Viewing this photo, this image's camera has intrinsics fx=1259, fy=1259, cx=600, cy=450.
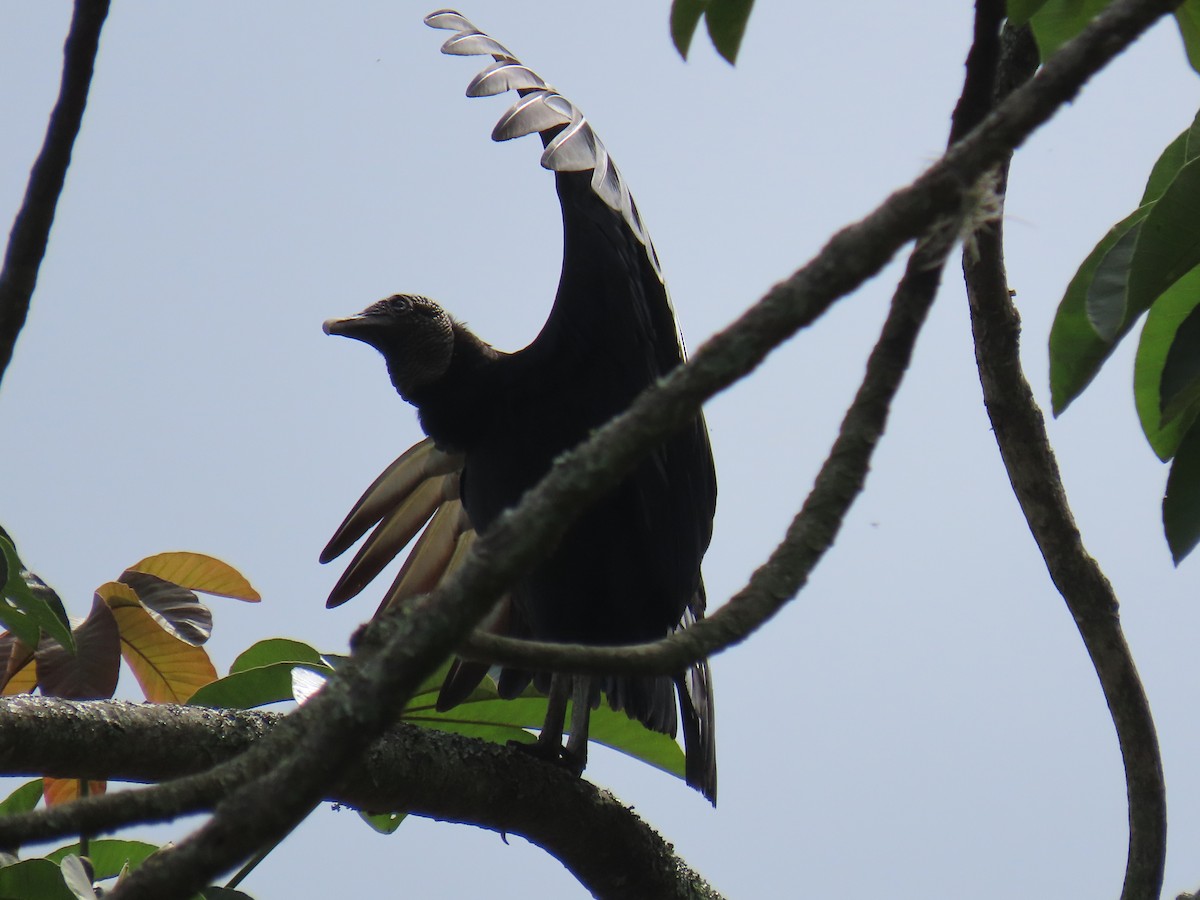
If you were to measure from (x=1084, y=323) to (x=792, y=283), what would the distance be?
1.04m

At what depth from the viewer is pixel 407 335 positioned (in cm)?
361

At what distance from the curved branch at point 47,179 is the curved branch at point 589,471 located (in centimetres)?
66

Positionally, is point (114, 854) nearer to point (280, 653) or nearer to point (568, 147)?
point (280, 653)

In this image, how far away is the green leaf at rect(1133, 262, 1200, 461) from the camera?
187 centimetres

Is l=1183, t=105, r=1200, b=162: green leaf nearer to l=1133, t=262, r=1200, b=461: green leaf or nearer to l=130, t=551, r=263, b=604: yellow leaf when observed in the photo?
l=1133, t=262, r=1200, b=461: green leaf

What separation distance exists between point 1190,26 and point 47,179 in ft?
5.26

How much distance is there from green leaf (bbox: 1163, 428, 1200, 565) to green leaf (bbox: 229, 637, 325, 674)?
1.68 m

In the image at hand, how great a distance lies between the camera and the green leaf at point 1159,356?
1.87 metres

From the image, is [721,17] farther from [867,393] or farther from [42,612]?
[42,612]

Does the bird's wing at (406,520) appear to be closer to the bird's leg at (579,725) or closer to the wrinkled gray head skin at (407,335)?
the wrinkled gray head skin at (407,335)

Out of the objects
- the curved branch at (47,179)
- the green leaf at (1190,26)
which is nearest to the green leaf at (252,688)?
the curved branch at (47,179)

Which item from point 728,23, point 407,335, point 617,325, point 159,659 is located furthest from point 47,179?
point 407,335

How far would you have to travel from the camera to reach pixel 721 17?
1.80 m

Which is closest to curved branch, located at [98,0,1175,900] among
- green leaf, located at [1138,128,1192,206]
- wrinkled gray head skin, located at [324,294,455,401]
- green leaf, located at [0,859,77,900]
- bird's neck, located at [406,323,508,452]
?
green leaf, located at [1138,128,1192,206]
